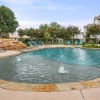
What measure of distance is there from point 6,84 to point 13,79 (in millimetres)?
2425

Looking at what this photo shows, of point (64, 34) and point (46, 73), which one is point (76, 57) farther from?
point (64, 34)

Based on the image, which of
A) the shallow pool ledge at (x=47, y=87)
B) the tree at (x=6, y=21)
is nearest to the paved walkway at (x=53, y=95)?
the shallow pool ledge at (x=47, y=87)

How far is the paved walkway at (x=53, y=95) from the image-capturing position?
191 inches

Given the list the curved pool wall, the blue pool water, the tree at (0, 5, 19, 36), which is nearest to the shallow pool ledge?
the curved pool wall

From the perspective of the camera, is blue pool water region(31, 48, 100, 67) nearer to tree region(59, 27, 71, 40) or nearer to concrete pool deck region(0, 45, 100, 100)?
concrete pool deck region(0, 45, 100, 100)

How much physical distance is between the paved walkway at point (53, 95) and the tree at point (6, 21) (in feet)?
144

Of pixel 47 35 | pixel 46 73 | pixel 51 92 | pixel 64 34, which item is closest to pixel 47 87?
pixel 51 92

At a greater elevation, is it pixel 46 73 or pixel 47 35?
pixel 47 35

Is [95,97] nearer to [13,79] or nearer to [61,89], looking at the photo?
[61,89]

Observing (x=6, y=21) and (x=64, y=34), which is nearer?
(x=64, y=34)

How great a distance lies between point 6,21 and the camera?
48.5 m

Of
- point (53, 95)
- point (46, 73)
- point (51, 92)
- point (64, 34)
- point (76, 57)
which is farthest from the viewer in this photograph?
point (64, 34)

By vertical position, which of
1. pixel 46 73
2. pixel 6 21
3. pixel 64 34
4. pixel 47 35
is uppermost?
pixel 6 21

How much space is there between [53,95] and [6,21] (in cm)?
4586
